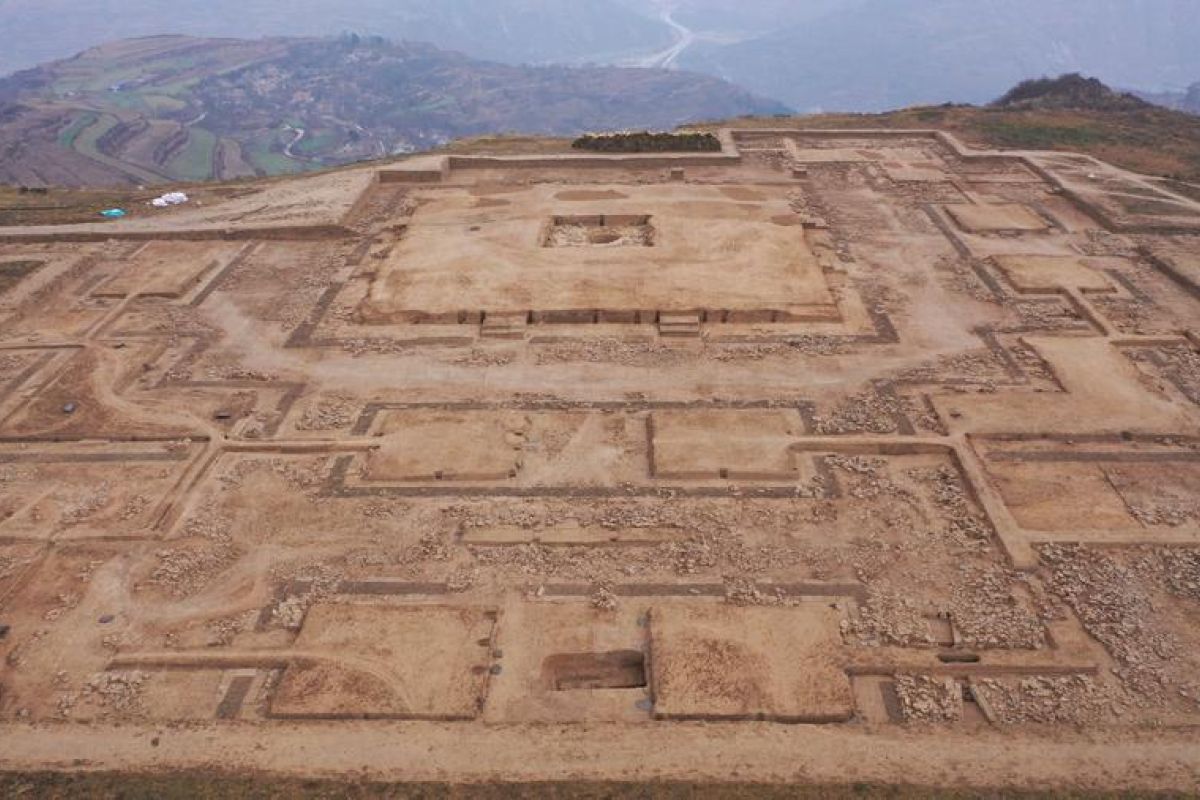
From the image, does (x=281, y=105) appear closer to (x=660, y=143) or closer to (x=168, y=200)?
(x=168, y=200)

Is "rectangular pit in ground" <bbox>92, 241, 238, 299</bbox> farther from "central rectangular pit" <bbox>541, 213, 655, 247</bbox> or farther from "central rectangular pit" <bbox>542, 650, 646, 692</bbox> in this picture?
"central rectangular pit" <bbox>542, 650, 646, 692</bbox>

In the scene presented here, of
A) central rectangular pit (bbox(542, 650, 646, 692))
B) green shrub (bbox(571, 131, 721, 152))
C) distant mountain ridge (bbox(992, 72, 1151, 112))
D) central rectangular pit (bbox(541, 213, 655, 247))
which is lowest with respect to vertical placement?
central rectangular pit (bbox(542, 650, 646, 692))

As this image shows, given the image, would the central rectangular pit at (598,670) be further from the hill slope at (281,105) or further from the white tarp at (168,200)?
the hill slope at (281,105)

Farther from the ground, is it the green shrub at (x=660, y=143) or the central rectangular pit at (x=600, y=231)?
the green shrub at (x=660, y=143)

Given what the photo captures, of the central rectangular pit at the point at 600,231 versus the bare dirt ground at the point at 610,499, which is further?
the central rectangular pit at the point at 600,231

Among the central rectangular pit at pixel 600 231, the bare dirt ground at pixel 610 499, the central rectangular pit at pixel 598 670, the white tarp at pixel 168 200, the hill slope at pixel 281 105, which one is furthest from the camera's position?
the hill slope at pixel 281 105

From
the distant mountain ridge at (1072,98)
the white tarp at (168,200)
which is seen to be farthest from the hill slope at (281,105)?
the distant mountain ridge at (1072,98)

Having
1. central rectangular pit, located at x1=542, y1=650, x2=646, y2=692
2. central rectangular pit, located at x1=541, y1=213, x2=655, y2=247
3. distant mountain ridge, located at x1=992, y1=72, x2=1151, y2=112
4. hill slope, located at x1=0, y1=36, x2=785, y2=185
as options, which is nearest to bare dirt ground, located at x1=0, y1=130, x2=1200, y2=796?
central rectangular pit, located at x1=542, y1=650, x2=646, y2=692
